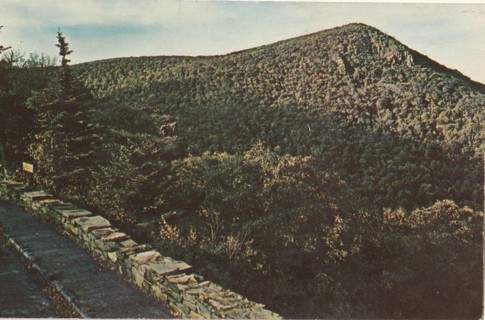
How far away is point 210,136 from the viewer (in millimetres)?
10664

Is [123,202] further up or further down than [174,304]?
further up

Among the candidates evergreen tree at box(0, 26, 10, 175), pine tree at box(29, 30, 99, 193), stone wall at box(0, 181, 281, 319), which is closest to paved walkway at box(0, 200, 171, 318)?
stone wall at box(0, 181, 281, 319)

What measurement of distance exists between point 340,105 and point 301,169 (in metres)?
2.17

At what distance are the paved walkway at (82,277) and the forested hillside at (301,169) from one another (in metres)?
0.95

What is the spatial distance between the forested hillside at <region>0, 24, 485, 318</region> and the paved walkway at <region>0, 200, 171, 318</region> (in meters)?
0.95

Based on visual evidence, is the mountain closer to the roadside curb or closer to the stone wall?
the stone wall

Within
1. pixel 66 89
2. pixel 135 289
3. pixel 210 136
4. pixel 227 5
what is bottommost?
pixel 135 289

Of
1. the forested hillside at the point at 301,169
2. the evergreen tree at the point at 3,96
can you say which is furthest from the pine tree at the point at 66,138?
the evergreen tree at the point at 3,96

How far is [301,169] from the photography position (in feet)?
29.3

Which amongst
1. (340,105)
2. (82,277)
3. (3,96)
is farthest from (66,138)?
(340,105)

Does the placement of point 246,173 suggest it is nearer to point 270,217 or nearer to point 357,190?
point 270,217

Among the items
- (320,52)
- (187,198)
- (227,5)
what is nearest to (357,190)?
(187,198)

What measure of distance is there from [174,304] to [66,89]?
6.22 metres

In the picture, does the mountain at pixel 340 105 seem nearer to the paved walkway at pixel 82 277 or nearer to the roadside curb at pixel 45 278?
the paved walkway at pixel 82 277
